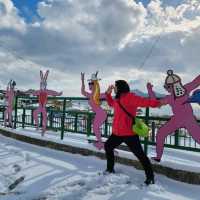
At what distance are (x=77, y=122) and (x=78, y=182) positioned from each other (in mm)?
6354

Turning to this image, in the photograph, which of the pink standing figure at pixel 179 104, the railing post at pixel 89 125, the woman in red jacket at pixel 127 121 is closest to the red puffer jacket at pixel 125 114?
the woman in red jacket at pixel 127 121

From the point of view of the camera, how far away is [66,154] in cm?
952

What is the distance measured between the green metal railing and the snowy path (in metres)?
1.10

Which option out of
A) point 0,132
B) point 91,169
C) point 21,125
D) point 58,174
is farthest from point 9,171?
point 21,125

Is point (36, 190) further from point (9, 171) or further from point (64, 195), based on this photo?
point (9, 171)

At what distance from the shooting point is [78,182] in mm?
6578

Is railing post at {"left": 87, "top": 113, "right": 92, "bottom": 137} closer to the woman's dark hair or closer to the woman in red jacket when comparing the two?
the woman in red jacket

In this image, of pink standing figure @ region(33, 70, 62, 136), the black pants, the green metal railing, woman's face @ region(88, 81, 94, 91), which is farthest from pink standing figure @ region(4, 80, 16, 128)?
the black pants

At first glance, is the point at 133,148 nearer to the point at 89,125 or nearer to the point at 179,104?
the point at 179,104

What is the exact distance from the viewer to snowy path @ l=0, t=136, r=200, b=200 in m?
5.83

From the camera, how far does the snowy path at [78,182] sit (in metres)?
5.83

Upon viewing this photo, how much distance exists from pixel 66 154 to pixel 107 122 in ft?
6.51

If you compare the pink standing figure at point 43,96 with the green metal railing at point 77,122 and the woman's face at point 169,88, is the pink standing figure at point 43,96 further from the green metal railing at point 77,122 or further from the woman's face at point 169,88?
the woman's face at point 169,88

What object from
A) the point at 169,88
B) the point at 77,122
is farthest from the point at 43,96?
the point at 169,88
